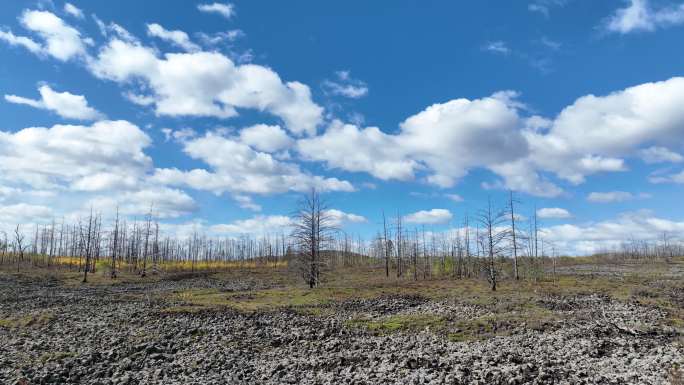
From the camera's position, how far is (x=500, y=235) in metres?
43.3

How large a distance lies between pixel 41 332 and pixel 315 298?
21.1m

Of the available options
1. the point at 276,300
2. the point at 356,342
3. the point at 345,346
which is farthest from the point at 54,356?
the point at 276,300

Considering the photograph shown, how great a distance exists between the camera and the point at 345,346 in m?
19.1

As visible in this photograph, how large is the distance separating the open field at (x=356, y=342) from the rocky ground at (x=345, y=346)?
0.07m

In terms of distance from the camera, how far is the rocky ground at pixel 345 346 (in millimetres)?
13945

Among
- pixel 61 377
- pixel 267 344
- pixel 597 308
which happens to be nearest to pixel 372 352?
pixel 267 344

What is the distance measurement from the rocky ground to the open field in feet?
0.24

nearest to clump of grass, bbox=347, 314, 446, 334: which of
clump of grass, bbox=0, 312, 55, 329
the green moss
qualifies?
the green moss

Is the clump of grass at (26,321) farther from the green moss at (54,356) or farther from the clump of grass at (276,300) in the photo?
the clump of grass at (276,300)

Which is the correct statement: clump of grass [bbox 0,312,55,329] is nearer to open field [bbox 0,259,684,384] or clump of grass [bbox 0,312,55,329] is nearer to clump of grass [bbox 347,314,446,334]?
open field [bbox 0,259,684,384]

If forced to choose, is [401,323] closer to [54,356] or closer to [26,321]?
[54,356]

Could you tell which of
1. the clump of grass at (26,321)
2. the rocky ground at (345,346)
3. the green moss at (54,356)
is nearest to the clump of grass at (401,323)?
the rocky ground at (345,346)

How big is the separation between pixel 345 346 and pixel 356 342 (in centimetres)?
95

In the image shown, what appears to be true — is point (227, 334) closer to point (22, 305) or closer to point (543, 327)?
point (543, 327)
